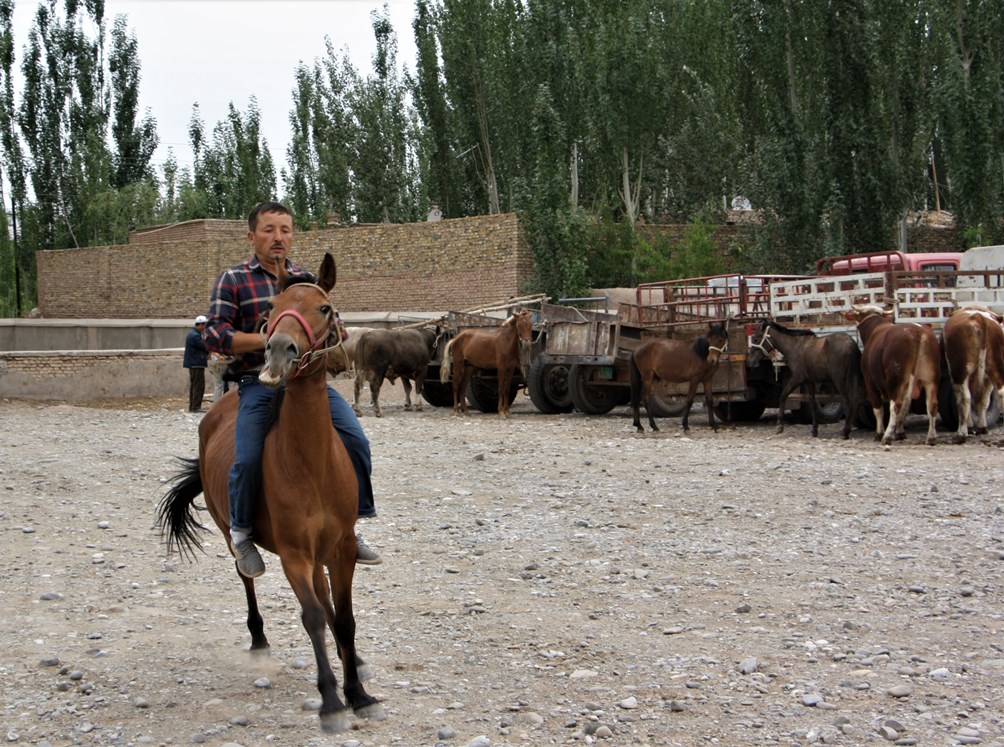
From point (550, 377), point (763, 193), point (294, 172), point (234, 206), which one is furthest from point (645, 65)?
point (234, 206)

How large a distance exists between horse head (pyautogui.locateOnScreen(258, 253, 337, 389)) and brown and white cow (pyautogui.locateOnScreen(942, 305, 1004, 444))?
12.5 m

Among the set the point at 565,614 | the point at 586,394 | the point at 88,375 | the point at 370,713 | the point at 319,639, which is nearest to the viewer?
the point at 319,639

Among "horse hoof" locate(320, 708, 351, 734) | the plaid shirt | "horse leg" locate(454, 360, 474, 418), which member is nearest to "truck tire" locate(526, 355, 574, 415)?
"horse leg" locate(454, 360, 474, 418)

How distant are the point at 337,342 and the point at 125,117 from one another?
176 feet

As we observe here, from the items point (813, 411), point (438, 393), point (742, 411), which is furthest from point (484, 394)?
point (813, 411)

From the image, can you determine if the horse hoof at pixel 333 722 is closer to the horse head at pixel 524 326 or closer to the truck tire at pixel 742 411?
the truck tire at pixel 742 411

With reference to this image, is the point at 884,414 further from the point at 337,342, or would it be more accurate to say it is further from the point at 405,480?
the point at 337,342

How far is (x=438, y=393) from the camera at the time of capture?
83.0 ft

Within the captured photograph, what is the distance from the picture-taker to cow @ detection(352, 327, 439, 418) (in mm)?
23094

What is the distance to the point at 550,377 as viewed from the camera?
73.4 feet

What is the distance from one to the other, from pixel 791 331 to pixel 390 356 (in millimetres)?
8464

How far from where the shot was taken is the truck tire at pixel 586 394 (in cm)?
2152

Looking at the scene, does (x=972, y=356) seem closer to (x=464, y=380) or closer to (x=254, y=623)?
(x=464, y=380)

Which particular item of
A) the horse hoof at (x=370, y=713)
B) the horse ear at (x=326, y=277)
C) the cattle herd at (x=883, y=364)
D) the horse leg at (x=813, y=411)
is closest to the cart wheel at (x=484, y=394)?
the cattle herd at (x=883, y=364)
